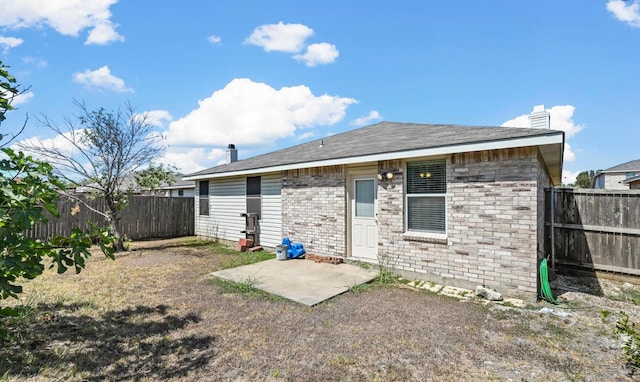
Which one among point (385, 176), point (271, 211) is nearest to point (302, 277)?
point (385, 176)

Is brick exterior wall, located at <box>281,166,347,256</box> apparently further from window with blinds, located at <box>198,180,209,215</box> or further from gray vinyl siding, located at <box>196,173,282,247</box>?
window with blinds, located at <box>198,180,209,215</box>

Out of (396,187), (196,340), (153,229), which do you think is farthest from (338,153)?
(153,229)

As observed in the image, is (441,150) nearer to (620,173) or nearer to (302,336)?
(302,336)

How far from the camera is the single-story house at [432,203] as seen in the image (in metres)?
5.17

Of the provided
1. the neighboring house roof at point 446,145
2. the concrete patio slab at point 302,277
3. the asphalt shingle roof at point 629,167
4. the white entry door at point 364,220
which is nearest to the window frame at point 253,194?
the neighboring house roof at point 446,145

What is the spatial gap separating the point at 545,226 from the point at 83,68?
43.3ft

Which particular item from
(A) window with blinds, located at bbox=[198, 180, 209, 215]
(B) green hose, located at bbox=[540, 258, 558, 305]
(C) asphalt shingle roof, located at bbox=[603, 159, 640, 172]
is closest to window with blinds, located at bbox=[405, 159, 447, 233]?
(B) green hose, located at bbox=[540, 258, 558, 305]

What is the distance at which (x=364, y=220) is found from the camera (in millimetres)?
7543

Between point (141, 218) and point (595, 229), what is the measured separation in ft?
50.8

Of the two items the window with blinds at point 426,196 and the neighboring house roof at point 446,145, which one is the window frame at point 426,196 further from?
the neighboring house roof at point 446,145

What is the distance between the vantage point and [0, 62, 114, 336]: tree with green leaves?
2.55 metres

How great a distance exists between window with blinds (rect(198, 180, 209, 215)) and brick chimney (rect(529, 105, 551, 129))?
37.3 feet

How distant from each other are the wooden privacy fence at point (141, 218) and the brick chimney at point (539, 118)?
13.8 metres

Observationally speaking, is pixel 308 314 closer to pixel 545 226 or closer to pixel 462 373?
pixel 462 373
